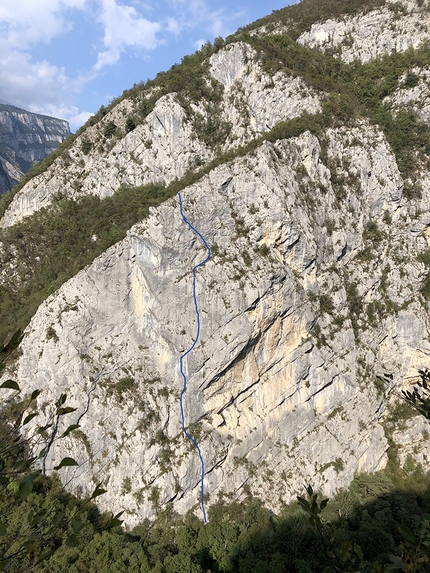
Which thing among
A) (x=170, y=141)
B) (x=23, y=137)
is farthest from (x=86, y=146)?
(x=23, y=137)

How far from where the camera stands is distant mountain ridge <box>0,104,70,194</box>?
83650mm

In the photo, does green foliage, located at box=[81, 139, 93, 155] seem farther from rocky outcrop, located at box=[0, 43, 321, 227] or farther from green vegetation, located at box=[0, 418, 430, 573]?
green vegetation, located at box=[0, 418, 430, 573]

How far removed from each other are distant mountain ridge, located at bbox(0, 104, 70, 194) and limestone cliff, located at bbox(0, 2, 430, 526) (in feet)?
240

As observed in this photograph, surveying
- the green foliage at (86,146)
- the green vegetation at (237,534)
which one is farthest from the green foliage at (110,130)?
the green vegetation at (237,534)

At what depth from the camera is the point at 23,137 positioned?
9438 centimetres

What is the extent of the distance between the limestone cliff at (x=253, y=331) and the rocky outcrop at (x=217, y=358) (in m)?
0.07

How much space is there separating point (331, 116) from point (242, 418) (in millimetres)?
18964

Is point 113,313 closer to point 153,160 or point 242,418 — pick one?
point 242,418

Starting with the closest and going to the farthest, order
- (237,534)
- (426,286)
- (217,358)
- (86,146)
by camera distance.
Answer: (237,534)
(217,358)
(426,286)
(86,146)

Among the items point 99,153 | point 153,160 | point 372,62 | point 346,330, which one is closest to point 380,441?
point 346,330

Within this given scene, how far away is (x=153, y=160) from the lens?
20.9 m

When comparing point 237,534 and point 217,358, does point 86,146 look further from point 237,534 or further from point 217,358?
point 237,534

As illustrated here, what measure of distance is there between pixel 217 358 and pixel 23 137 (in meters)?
108

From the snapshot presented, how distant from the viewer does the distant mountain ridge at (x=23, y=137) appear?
83.7 metres
